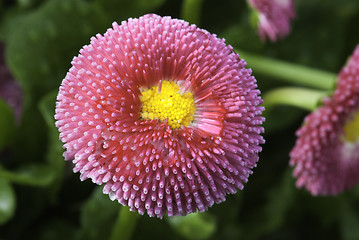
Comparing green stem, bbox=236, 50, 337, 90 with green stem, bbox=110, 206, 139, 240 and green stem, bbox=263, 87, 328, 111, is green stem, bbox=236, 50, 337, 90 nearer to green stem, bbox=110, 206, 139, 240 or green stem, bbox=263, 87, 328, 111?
green stem, bbox=263, 87, 328, 111

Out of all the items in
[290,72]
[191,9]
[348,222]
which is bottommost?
[348,222]

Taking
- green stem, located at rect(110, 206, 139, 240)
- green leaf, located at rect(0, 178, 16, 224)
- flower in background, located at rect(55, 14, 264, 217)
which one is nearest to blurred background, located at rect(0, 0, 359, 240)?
green leaf, located at rect(0, 178, 16, 224)

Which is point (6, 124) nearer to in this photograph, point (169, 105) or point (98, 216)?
point (98, 216)

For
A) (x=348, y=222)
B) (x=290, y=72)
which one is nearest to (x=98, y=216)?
(x=290, y=72)

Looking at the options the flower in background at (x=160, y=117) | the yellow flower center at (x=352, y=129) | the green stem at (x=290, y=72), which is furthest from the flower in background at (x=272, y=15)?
the flower in background at (x=160, y=117)

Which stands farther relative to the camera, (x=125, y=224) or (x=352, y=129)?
(x=352, y=129)

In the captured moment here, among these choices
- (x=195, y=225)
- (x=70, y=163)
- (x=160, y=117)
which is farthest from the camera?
(x=70, y=163)
